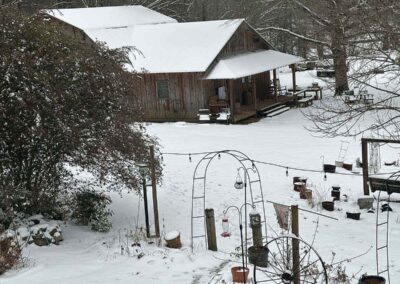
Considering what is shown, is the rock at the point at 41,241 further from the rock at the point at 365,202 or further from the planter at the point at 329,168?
the planter at the point at 329,168

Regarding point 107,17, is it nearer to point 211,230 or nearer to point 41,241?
point 41,241

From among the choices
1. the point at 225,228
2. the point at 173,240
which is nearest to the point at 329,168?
the point at 225,228

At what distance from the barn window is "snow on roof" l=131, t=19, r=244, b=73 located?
807mm

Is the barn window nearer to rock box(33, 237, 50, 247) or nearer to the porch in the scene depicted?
the porch

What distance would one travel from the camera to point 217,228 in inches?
479

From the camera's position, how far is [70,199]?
40.5ft

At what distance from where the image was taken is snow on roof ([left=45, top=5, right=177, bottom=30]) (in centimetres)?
3272

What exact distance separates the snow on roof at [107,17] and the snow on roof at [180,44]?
2.54 metres

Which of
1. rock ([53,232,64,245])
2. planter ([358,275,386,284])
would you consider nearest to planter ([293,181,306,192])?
rock ([53,232,64,245])

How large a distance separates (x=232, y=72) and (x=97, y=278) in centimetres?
1916

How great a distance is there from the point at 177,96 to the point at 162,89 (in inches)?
37.7

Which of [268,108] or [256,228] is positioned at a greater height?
[268,108]

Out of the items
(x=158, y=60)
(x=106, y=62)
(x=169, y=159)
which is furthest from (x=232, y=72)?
(x=106, y=62)

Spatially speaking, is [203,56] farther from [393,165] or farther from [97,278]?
[97,278]
